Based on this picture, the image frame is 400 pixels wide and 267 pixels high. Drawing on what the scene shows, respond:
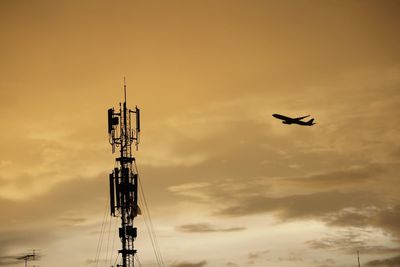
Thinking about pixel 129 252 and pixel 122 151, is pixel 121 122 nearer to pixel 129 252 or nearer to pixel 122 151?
pixel 122 151

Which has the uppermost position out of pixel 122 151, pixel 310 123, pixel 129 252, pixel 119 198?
pixel 310 123

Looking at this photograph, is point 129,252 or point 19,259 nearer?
point 129,252

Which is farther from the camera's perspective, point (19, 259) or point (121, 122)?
point (19, 259)

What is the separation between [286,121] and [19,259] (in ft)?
212

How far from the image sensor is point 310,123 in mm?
143250

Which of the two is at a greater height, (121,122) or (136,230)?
(121,122)

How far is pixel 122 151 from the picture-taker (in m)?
123

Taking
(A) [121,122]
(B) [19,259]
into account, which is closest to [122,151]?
(A) [121,122]

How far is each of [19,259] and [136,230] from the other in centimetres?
5081

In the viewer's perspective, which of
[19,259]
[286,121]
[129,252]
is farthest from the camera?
[19,259]

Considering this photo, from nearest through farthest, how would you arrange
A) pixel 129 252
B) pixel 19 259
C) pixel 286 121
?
pixel 129 252
pixel 286 121
pixel 19 259

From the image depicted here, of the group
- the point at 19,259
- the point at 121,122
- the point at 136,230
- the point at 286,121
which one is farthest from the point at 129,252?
the point at 19,259

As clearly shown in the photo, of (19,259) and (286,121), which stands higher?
(286,121)

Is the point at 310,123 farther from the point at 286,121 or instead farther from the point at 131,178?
the point at 131,178
